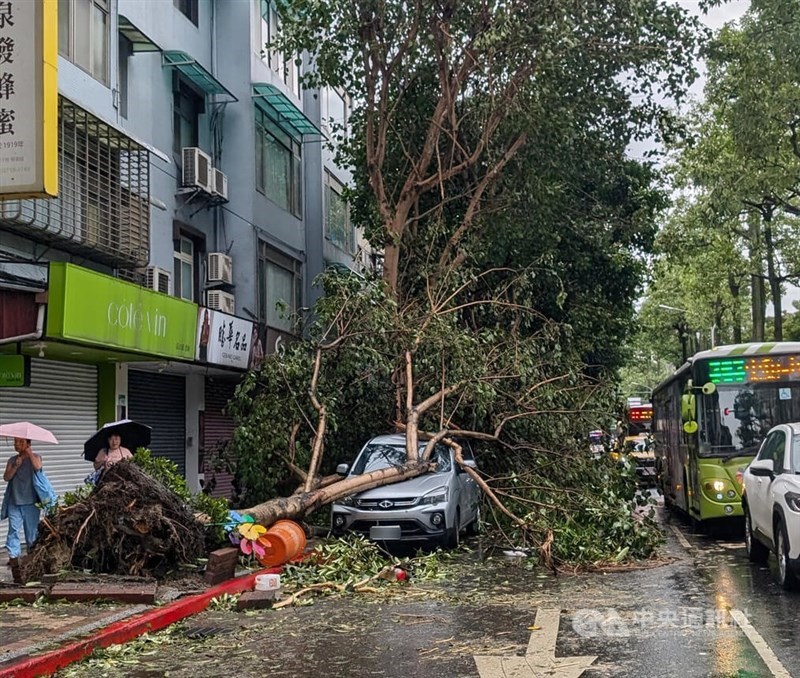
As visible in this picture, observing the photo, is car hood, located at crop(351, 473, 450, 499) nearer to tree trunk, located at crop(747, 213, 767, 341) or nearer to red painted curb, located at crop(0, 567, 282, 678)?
red painted curb, located at crop(0, 567, 282, 678)

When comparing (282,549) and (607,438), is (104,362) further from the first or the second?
(607,438)

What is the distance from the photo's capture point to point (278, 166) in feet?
80.0

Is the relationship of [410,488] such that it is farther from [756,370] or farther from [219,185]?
[219,185]

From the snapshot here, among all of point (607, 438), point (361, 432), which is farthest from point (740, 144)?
point (361, 432)

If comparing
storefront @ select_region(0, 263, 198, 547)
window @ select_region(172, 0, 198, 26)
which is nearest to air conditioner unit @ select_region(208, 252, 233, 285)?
storefront @ select_region(0, 263, 198, 547)

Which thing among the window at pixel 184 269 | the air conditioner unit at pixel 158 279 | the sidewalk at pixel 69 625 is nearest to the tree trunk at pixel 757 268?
the window at pixel 184 269

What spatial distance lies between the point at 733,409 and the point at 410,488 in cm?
493

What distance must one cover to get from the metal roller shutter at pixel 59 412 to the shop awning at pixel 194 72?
6.22m

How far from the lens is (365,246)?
33094mm

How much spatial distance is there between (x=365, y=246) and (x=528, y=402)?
1857 cm

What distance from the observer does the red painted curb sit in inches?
273

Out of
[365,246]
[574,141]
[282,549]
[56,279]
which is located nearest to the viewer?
[282,549]

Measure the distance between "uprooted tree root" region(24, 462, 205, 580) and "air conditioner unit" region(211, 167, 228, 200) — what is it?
10.0 m

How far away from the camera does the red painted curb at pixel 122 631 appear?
692cm
